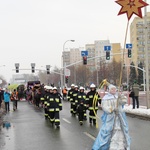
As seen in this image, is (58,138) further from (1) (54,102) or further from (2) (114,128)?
(2) (114,128)

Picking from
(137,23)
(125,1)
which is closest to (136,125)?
(125,1)

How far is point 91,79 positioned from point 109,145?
337 ft

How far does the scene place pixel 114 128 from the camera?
7.58m

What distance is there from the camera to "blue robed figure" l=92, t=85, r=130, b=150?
7496mm

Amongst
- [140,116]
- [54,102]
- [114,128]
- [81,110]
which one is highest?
[54,102]

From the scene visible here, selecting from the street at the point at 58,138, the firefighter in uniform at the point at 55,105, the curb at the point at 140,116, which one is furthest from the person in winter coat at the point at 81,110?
the curb at the point at 140,116

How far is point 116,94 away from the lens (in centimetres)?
795

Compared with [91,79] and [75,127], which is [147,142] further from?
[91,79]

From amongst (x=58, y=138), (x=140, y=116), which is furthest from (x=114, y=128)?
(x=140, y=116)

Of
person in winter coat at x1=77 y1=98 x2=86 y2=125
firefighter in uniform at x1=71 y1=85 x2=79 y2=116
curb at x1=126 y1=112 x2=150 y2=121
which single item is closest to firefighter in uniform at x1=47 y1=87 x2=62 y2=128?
person in winter coat at x1=77 y1=98 x2=86 y2=125

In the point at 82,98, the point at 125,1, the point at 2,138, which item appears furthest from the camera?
the point at 82,98

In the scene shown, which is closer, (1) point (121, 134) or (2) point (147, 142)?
(1) point (121, 134)

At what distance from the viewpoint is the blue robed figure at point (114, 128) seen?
7.50 metres

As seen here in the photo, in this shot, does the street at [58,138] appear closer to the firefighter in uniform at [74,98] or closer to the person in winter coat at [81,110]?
the person in winter coat at [81,110]
